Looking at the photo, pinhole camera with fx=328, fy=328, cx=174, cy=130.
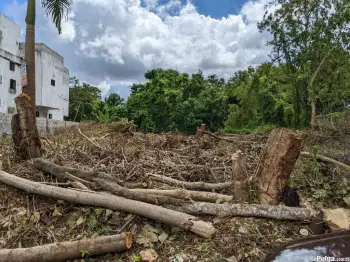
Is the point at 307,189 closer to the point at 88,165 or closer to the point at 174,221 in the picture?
the point at 174,221

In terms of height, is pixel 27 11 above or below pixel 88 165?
above

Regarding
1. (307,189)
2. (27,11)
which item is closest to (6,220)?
(307,189)

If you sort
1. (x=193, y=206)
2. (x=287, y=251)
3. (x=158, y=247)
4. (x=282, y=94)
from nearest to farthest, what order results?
1. (x=287, y=251)
2. (x=158, y=247)
3. (x=193, y=206)
4. (x=282, y=94)

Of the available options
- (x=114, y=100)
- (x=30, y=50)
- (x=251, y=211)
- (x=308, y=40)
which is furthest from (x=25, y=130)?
(x=114, y=100)

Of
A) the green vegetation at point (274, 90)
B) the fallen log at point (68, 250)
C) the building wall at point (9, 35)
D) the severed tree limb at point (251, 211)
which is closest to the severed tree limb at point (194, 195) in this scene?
the severed tree limb at point (251, 211)

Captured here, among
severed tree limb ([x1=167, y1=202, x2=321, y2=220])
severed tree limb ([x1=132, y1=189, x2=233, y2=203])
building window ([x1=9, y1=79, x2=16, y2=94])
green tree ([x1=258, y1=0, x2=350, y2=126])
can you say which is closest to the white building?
building window ([x1=9, y1=79, x2=16, y2=94])

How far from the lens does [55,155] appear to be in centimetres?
500

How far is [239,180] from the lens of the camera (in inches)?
148

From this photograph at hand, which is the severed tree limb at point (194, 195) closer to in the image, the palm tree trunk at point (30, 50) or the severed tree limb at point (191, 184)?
the severed tree limb at point (191, 184)

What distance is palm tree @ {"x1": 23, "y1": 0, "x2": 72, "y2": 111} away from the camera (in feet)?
22.4

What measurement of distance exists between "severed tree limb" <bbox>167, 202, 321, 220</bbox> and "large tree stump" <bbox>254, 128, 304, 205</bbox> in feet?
1.10

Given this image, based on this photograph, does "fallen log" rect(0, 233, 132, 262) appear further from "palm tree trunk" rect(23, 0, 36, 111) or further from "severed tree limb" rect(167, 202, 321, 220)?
"palm tree trunk" rect(23, 0, 36, 111)

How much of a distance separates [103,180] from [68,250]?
1.09 m

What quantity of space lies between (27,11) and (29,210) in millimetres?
5381
